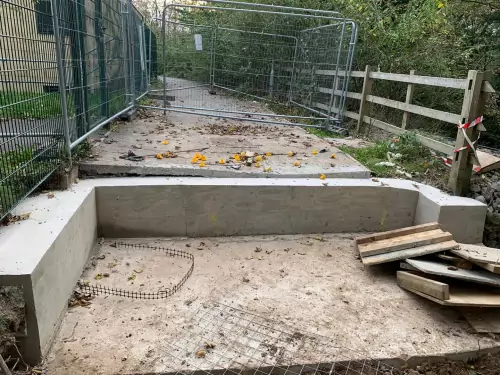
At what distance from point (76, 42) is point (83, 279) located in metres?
2.15

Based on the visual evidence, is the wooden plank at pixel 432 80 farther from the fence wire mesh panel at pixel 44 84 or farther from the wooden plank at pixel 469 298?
the fence wire mesh panel at pixel 44 84

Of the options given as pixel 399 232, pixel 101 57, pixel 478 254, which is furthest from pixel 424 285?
pixel 101 57

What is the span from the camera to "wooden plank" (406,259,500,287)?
3043 millimetres

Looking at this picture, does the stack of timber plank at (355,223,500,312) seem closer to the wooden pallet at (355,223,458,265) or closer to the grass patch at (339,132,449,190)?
the wooden pallet at (355,223,458,265)

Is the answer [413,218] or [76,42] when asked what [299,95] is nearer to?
[413,218]

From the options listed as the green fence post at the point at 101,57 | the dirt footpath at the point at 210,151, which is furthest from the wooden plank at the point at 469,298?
the green fence post at the point at 101,57

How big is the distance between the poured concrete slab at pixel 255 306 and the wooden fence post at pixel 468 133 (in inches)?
56.0

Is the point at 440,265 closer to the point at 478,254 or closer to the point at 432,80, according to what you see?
the point at 478,254

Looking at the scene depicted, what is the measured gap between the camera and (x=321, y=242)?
13.3 feet

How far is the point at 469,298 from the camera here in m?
2.99

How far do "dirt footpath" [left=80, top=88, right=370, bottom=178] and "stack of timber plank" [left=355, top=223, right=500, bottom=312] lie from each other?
3.58ft

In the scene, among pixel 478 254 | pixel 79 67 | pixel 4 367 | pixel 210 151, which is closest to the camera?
pixel 4 367

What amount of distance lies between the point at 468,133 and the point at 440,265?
161 cm

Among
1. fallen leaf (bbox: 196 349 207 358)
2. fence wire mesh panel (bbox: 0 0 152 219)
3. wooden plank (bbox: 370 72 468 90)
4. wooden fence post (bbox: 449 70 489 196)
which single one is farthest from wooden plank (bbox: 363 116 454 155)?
fence wire mesh panel (bbox: 0 0 152 219)
